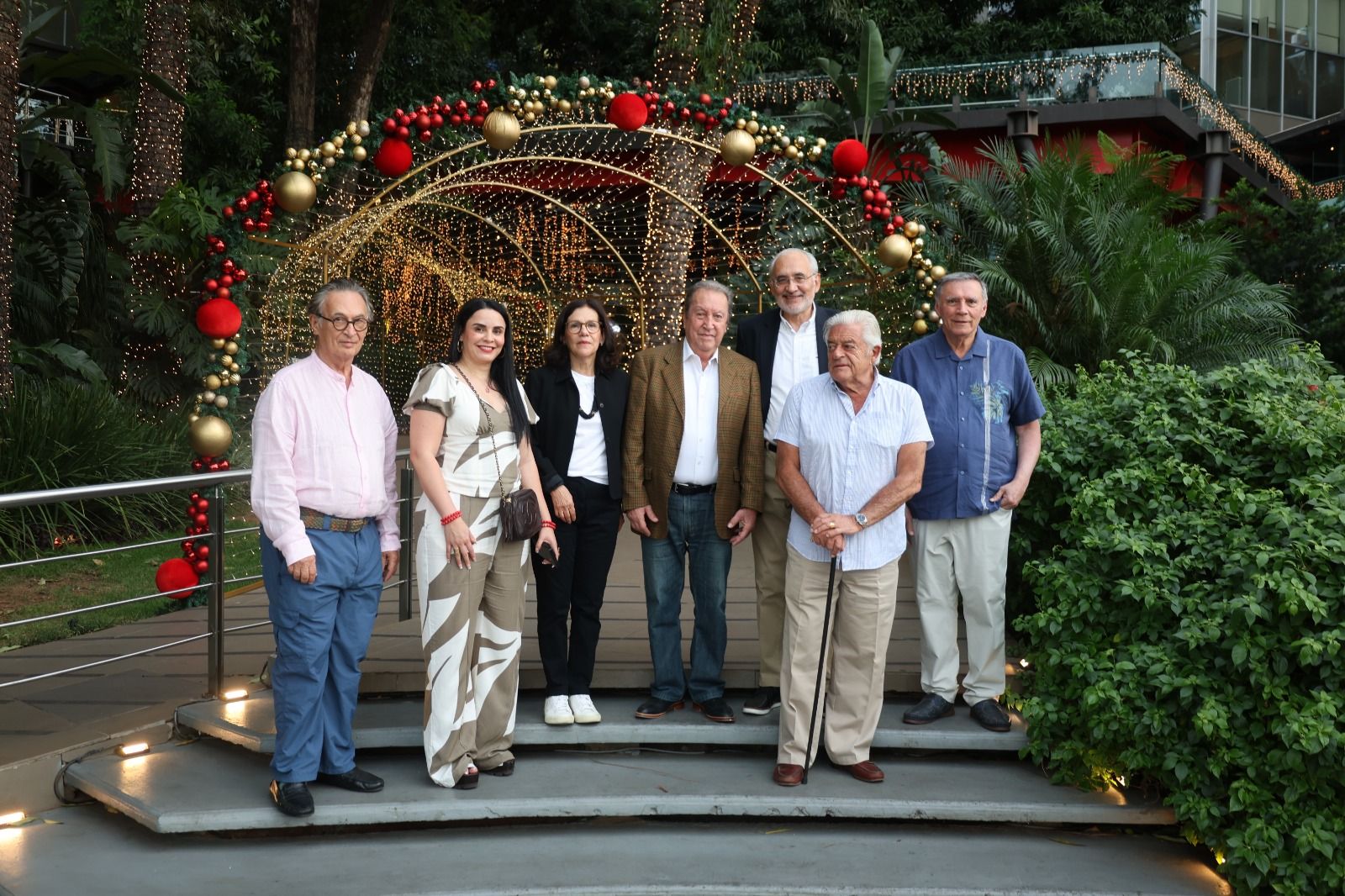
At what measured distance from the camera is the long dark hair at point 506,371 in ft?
13.4

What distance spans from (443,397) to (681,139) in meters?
3.39

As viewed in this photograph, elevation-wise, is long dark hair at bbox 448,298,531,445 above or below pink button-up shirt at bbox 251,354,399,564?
above

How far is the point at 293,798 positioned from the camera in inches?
152

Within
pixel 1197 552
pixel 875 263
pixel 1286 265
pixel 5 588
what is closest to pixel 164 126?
pixel 5 588

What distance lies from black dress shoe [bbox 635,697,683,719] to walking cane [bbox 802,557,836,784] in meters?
0.64

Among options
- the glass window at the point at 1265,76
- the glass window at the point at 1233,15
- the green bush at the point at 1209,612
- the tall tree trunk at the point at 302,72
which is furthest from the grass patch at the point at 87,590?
the glass window at the point at 1265,76

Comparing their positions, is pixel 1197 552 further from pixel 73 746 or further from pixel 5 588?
pixel 5 588

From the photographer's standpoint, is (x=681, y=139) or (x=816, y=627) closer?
(x=816, y=627)

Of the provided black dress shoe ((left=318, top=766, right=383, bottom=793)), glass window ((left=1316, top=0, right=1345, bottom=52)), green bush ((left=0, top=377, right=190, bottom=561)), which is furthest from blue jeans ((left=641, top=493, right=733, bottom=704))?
glass window ((left=1316, top=0, right=1345, bottom=52))

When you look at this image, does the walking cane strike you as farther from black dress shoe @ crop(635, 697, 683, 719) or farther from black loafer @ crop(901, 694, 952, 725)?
black dress shoe @ crop(635, 697, 683, 719)

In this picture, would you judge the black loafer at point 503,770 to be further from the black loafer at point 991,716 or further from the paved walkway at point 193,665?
the black loafer at point 991,716

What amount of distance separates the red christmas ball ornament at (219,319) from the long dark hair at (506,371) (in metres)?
2.45

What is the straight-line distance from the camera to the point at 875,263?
7.37m

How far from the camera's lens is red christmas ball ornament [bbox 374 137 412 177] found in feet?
20.3
